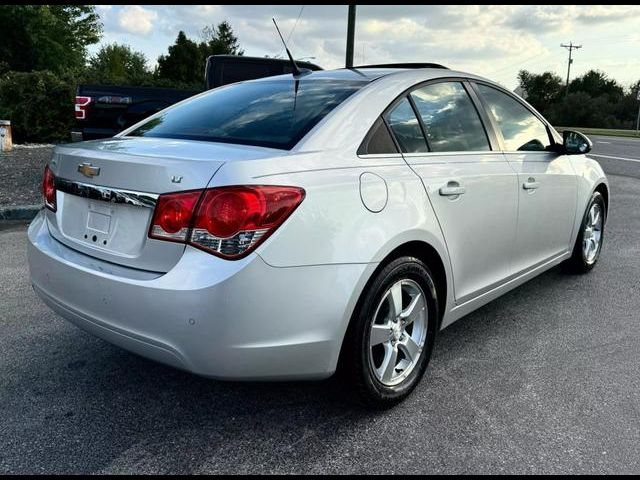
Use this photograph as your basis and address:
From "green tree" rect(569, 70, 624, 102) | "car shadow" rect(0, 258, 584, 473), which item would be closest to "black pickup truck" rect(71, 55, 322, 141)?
"car shadow" rect(0, 258, 584, 473)

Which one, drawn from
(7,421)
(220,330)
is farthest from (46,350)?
(220,330)

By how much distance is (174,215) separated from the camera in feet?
6.88

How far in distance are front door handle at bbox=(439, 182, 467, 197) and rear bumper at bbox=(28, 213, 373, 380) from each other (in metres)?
0.70

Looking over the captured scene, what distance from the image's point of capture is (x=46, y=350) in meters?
3.23

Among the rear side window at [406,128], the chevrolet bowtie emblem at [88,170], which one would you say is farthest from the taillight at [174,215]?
the rear side window at [406,128]

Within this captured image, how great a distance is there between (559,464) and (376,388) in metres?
0.78

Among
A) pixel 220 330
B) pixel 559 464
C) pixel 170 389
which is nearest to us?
pixel 220 330

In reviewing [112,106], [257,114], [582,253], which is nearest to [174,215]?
[257,114]

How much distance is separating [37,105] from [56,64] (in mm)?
20198

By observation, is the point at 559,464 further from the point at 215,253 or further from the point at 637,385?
the point at 215,253

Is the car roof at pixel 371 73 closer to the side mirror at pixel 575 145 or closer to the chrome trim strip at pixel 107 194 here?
the side mirror at pixel 575 145

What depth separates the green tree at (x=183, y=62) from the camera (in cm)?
4444

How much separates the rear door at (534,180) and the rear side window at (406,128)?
30.8 inches

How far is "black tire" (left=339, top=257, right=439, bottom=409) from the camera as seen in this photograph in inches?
92.2
